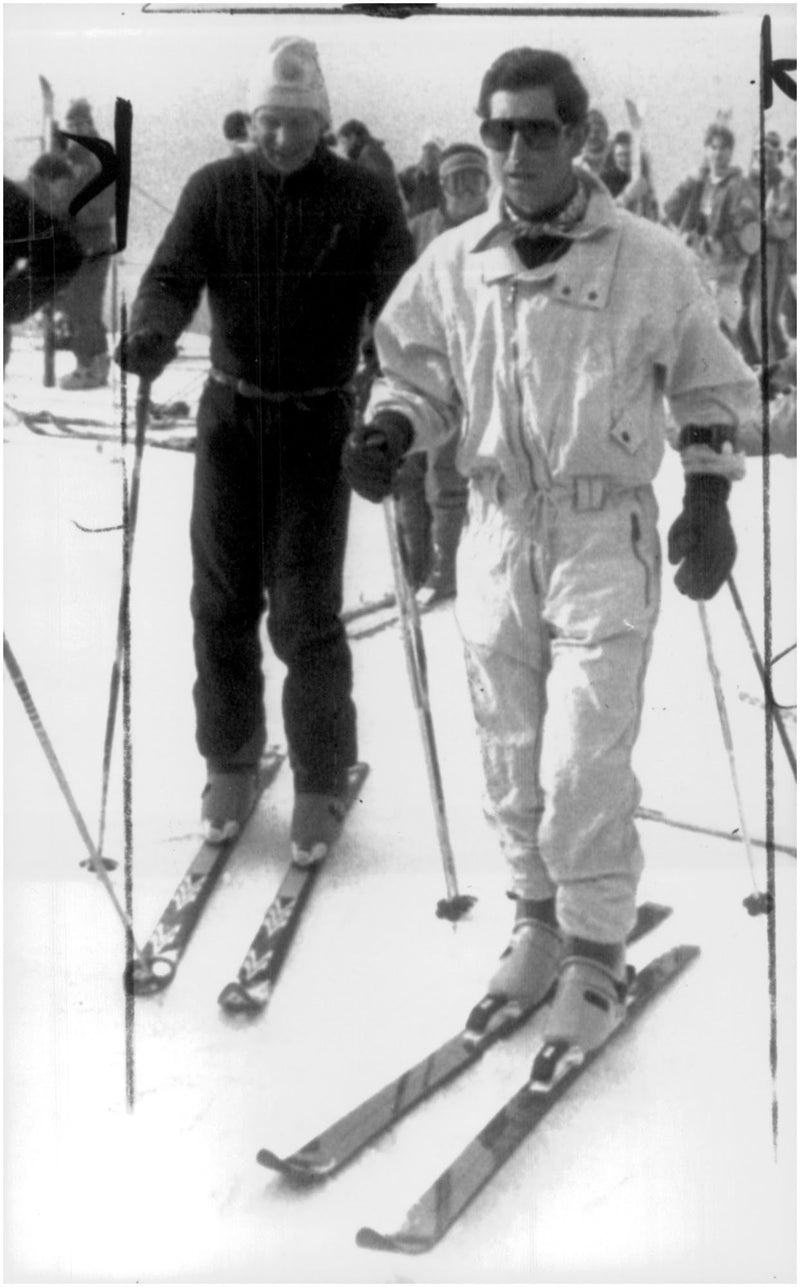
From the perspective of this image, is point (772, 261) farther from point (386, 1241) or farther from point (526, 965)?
point (386, 1241)

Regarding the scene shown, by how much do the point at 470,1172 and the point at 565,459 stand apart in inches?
40.2

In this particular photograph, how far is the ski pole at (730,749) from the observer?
8.95 ft

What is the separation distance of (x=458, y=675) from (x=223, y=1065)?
68 cm

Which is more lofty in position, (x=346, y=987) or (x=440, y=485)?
(x=440, y=485)

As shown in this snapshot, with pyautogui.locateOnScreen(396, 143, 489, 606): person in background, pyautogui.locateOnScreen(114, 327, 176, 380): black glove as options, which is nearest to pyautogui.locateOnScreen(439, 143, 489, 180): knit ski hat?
pyautogui.locateOnScreen(396, 143, 489, 606): person in background

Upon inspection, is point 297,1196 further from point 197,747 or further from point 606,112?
point 606,112

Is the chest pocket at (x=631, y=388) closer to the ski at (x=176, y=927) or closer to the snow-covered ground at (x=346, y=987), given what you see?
the snow-covered ground at (x=346, y=987)

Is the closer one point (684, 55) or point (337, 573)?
Answer: point (684, 55)

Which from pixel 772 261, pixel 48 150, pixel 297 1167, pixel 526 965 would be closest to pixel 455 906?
pixel 526 965

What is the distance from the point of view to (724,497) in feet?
8.62

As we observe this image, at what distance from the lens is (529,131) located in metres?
2.54

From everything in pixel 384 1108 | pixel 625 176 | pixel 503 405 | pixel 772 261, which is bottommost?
pixel 384 1108

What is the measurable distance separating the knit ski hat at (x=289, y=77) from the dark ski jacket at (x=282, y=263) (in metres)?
0.08

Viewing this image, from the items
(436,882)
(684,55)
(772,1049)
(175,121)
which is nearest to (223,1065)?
(436,882)
